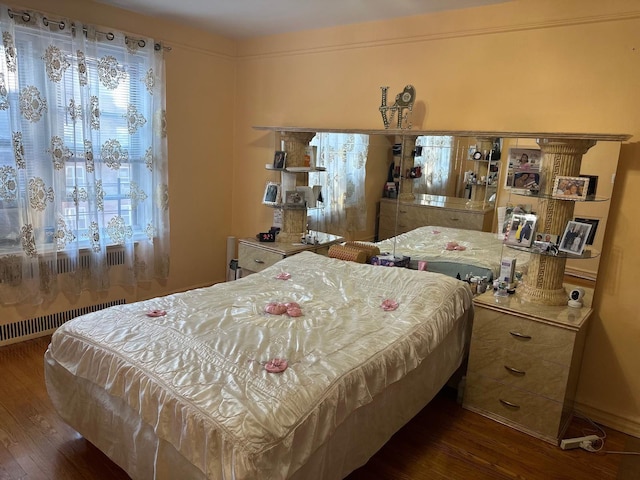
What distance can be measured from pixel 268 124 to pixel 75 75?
1556mm

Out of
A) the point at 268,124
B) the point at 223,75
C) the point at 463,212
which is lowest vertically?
the point at 463,212

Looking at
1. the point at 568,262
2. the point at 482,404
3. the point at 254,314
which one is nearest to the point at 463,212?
the point at 568,262

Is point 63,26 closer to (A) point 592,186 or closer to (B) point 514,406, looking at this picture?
(A) point 592,186

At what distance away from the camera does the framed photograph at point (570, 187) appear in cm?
242

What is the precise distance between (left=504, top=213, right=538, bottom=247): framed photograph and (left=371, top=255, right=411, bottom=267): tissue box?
2.42 feet

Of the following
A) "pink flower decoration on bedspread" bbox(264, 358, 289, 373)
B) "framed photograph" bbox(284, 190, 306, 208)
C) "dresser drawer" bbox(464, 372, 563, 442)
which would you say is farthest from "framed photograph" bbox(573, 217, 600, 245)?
"framed photograph" bbox(284, 190, 306, 208)

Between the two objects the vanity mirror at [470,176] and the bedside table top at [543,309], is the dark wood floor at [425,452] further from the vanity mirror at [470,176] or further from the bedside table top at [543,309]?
the vanity mirror at [470,176]

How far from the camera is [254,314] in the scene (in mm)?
2318

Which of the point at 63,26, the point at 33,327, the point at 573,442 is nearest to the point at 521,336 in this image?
the point at 573,442

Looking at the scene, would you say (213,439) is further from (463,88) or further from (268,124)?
(268,124)

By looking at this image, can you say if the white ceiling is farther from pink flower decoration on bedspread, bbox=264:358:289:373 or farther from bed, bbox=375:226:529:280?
pink flower decoration on bedspread, bbox=264:358:289:373

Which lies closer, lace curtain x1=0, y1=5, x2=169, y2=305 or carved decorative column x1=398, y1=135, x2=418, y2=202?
lace curtain x1=0, y1=5, x2=169, y2=305

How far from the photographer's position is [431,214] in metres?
3.12

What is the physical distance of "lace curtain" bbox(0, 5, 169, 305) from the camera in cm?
295
